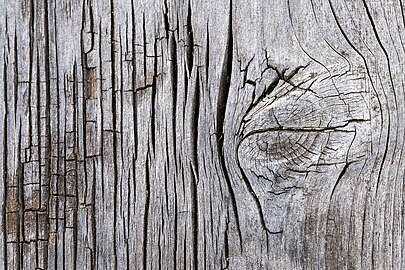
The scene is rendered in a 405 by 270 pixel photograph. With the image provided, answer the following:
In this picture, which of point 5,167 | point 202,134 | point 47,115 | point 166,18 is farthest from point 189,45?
point 5,167

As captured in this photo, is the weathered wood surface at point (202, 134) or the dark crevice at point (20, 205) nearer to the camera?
the weathered wood surface at point (202, 134)

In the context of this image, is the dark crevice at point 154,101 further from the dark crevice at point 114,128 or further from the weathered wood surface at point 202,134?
the dark crevice at point 114,128

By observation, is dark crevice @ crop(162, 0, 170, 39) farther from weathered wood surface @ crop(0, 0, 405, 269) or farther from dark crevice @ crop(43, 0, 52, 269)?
dark crevice @ crop(43, 0, 52, 269)

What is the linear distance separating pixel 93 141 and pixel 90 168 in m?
0.08

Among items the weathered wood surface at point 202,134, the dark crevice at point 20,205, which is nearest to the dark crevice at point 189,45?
the weathered wood surface at point 202,134

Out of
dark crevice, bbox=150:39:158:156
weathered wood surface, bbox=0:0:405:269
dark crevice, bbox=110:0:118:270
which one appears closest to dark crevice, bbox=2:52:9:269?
weathered wood surface, bbox=0:0:405:269

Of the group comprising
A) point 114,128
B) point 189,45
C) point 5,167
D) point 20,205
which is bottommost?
point 20,205

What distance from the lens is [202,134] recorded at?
1.67 m

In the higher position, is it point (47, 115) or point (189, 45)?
point (189, 45)

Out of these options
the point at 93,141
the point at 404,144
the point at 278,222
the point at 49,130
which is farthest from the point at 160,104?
the point at 404,144

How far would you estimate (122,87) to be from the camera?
67.3 inches

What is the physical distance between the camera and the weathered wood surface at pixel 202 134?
1597mm

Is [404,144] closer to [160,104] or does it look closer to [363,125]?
[363,125]

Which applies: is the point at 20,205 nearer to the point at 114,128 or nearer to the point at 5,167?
→ the point at 5,167
